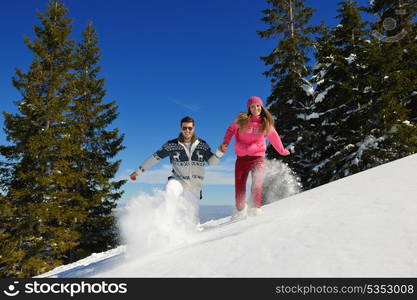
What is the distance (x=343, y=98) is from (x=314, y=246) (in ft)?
42.2

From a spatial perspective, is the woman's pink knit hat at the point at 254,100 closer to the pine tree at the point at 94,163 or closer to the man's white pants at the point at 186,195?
the man's white pants at the point at 186,195

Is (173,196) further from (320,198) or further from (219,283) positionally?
(320,198)

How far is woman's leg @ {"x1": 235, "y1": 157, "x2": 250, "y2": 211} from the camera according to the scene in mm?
5344

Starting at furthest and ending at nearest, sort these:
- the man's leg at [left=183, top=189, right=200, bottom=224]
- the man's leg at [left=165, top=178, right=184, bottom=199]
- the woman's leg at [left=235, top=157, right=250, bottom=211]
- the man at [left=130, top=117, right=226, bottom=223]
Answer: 1. the woman's leg at [left=235, top=157, right=250, bottom=211]
2. the man at [left=130, top=117, right=226, bottom=223]
3. the man's leg at [left=183, top=189, right=200, bottom=224]
4. the man's leg at [left=165, top=178, right=184, bottom=199]

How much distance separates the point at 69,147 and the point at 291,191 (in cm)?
1086

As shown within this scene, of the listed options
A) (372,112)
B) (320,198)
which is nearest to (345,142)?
(372,112)

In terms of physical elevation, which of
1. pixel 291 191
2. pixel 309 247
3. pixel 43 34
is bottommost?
pixel 309 247

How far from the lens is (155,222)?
428cm

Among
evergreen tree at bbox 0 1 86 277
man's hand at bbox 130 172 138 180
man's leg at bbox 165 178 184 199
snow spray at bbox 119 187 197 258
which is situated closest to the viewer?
snow spray at bbox 119 187 197 258

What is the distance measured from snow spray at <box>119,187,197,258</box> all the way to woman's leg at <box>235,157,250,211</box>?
3.73 ft

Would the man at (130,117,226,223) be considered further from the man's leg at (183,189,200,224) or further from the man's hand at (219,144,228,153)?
the man's hand at (219,144,228,153)

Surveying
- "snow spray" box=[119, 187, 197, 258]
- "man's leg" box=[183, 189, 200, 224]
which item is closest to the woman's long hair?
"man's leg" box=[183, 189, 200, 224]

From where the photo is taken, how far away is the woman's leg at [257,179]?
5203 mm

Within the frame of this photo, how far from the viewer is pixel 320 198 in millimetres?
5027
